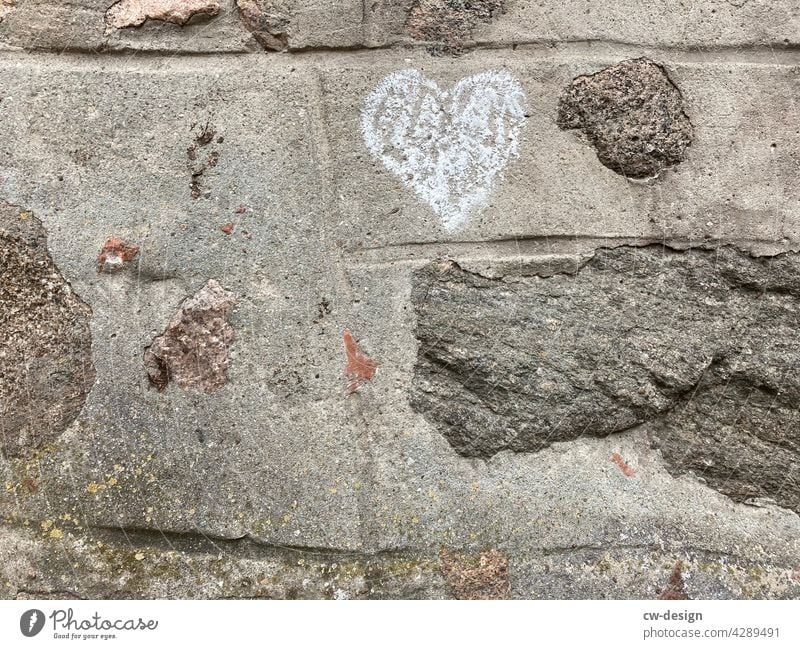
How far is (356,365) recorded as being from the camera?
1.04 metres

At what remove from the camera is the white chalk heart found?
105 centimetres

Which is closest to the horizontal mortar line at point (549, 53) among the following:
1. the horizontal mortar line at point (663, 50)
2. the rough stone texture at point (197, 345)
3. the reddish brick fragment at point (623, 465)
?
the horizontal mortar line at point (663, 50)

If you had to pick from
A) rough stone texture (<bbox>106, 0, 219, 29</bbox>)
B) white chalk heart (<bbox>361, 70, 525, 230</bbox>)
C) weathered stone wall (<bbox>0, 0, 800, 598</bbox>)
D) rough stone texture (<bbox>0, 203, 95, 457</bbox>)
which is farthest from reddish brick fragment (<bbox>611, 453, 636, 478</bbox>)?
rough stone texture (<bbox>106, 0, 219, 29</bbox>)

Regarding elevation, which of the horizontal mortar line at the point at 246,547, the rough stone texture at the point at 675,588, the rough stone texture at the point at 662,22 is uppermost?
the rough stone texture at the point at 662,22

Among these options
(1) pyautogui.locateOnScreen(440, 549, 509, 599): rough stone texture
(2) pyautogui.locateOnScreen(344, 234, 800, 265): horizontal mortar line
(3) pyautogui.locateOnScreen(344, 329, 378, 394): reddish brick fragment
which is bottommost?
(1) pyautogui.locateOnScreen(440, 549, 509, 599): rough stone texture

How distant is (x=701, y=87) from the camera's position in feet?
3.43

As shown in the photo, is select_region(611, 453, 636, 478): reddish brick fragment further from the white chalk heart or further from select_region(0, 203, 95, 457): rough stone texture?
select_region(0, 203, 95, 457): rough stone texture

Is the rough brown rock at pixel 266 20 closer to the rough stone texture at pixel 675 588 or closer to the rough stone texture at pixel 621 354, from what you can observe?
the rough stone texture at pixel 621 354

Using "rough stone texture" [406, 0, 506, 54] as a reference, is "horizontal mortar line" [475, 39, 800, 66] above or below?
below

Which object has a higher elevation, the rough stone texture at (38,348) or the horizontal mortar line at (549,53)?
the horizontal mortar line at (549,53)

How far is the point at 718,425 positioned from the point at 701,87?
615 mm

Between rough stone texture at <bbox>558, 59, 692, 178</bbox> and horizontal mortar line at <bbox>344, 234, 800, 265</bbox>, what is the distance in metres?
0.13

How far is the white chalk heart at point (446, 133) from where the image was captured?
1.05 meters

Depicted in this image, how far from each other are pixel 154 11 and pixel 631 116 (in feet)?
2.88
